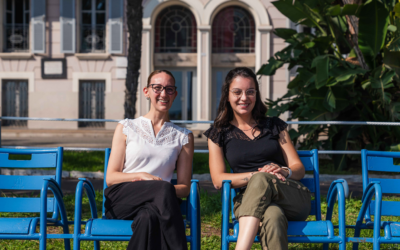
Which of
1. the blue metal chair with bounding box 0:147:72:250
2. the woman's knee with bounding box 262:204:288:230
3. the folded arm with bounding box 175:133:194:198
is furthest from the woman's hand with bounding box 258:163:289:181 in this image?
the blue metal chair with bounding box 0:147:72:250

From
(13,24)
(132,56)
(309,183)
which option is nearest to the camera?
(309,183)

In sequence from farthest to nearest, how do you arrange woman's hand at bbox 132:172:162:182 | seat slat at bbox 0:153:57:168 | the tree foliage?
1. the tree foliage
2. seat slat at bbox 0:153:57:168
3. woman's hand at bbox 132:172:162:182

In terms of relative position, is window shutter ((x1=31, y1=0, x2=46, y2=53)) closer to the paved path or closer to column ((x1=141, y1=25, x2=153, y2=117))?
column ((x1=141, y1=25, x2=153, y2=117))

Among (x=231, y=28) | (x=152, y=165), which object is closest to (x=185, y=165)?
(x=152, y=165)

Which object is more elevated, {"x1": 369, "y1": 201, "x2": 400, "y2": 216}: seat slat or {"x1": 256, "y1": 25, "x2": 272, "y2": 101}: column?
{"x1": 256, "y1": 25, "x2": 272, "y2": 101}: column

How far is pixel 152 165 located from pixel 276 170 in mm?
929

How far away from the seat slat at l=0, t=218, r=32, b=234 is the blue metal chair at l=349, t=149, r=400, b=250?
2.16 metres

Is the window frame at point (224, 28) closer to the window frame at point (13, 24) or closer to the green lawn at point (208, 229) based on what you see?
the window frame at point (13, 24)

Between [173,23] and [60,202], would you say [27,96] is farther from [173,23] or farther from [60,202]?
[60,202]

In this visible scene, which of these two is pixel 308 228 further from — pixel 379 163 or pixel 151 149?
pixel 151 149

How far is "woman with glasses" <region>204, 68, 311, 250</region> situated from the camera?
8.41 ft

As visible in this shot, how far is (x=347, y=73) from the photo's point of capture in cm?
650

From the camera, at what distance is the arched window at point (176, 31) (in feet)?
54.9

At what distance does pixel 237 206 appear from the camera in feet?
9.47
